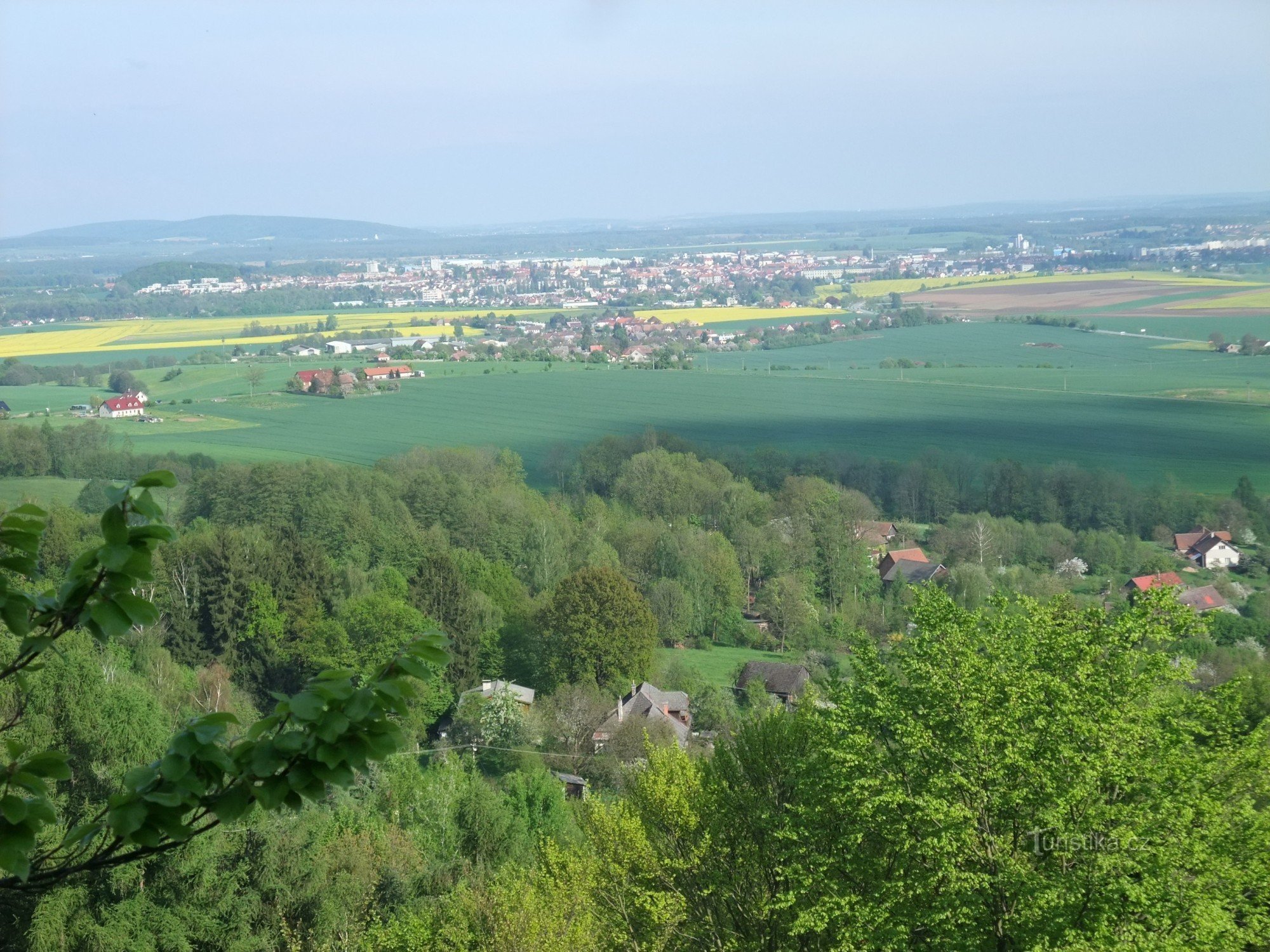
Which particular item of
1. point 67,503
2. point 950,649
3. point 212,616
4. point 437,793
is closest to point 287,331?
point 67,503

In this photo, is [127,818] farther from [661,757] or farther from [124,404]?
[124,404]

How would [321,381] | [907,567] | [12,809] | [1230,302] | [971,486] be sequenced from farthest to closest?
[1230,302] → [321,381] → [971,486] → [907,567] → [12,809]

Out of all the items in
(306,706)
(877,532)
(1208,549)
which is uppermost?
(306,706)

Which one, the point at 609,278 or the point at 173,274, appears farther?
the point at 609,278

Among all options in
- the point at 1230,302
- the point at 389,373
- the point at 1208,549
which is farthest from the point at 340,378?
the point at 1230,302

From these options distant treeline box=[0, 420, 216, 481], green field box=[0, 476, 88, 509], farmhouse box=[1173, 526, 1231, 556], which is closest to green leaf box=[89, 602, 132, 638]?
green field box=[0, 476, 88, 509]

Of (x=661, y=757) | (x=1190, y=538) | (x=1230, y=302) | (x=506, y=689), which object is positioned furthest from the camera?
(x=1230, y=302)
